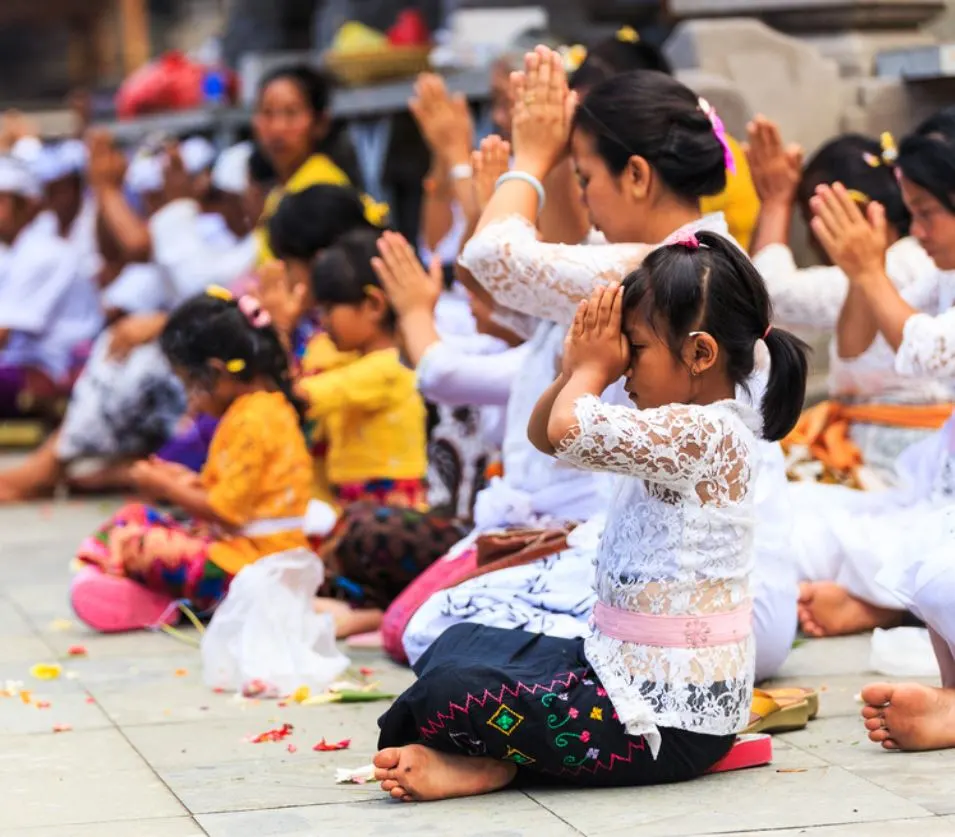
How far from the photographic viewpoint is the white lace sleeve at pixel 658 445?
2.99 metres

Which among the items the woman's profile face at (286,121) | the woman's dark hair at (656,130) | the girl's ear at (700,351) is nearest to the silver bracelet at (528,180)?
the woman's dark hair at (656,130)

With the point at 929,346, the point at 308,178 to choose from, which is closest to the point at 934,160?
the point at 929,346

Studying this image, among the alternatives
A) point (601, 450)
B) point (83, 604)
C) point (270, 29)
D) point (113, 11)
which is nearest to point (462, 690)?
point (601, 450)

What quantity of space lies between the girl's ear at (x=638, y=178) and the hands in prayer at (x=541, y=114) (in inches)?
7.5

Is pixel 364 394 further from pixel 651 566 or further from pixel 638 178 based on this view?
pixel 651 566

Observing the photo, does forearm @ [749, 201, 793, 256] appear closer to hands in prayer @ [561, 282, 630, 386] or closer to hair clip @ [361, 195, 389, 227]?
hair clip @ [361, 195, 389, 227]

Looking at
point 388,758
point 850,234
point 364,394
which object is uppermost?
point 850,234

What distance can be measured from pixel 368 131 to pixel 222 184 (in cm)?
68

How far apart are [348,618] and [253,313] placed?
81cm

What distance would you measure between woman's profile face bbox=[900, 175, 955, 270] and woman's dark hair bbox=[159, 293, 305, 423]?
160cm

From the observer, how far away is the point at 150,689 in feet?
13.1

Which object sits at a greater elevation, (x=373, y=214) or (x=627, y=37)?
(x=627, y=37)

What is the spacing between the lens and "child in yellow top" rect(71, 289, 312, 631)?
451cm

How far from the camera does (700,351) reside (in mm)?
3055
